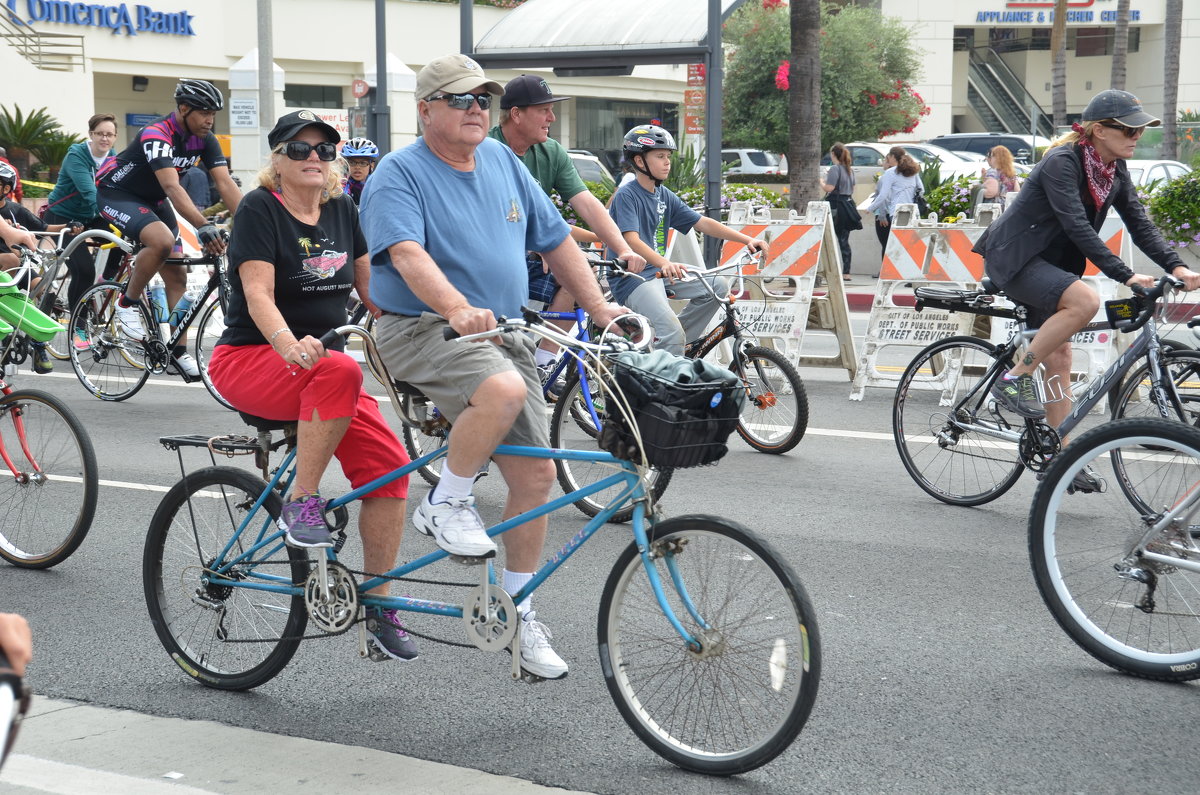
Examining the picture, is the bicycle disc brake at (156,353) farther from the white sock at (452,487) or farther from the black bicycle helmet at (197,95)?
the white sock at (452,487)

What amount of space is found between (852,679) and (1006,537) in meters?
2.11

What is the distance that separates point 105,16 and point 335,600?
101ft

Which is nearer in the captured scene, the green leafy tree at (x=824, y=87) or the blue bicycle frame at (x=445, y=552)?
the blue bicycle frame at (x=445, y=552)

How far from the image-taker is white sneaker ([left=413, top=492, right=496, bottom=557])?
387 cm

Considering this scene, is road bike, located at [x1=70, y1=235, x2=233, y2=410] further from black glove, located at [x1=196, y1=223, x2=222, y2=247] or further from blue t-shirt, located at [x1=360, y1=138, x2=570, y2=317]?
blue t-shirt, located at [x1=360, y1=138, x2=570, y2=317]

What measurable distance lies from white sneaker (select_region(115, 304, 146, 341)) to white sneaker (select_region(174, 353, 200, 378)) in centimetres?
32

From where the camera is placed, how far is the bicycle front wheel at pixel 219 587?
4375mm

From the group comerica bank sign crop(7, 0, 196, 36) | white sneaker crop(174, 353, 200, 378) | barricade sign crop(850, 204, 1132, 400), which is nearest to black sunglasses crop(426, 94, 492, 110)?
white sneaker crop(174, 353, 200, 378)

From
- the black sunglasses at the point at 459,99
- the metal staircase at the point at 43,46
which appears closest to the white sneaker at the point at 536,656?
the black sunglasses at the point at 459,99

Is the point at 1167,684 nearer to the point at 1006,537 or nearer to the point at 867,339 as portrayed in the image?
the point at 1006,537

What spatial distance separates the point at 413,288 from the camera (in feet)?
13.3

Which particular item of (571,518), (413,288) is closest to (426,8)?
(571,518)

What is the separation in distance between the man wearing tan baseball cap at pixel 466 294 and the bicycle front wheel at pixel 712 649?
34 centimetres

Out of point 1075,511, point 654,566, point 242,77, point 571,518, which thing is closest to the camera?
point 654,566
